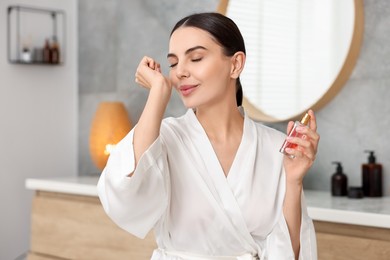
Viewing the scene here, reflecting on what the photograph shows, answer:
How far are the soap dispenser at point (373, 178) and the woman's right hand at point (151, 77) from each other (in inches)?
47.9

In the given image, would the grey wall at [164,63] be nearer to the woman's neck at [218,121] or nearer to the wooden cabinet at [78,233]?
the wooden cabinet at [78,233]

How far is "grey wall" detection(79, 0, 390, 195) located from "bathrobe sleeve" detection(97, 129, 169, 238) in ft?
4.12

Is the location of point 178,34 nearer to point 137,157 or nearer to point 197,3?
point 137,157

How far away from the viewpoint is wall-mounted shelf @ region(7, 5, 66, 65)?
344 centimetres

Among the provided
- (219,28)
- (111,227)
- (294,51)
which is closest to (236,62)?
(219,28)

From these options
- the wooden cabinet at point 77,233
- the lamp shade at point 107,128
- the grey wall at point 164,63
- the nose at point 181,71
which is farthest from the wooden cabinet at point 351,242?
the lamp shade at point 107,128

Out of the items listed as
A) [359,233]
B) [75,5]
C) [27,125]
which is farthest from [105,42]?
[359,233]

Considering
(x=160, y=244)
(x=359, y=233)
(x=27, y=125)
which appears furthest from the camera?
(x=27, y=125)

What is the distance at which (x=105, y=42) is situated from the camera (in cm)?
357

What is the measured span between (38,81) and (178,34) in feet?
7.27

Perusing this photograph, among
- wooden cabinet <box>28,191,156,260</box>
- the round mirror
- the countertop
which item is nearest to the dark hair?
the countertop

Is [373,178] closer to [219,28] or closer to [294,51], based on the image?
[294,51]

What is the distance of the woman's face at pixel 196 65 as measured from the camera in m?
1.51

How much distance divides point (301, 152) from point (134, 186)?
1.23 feet
